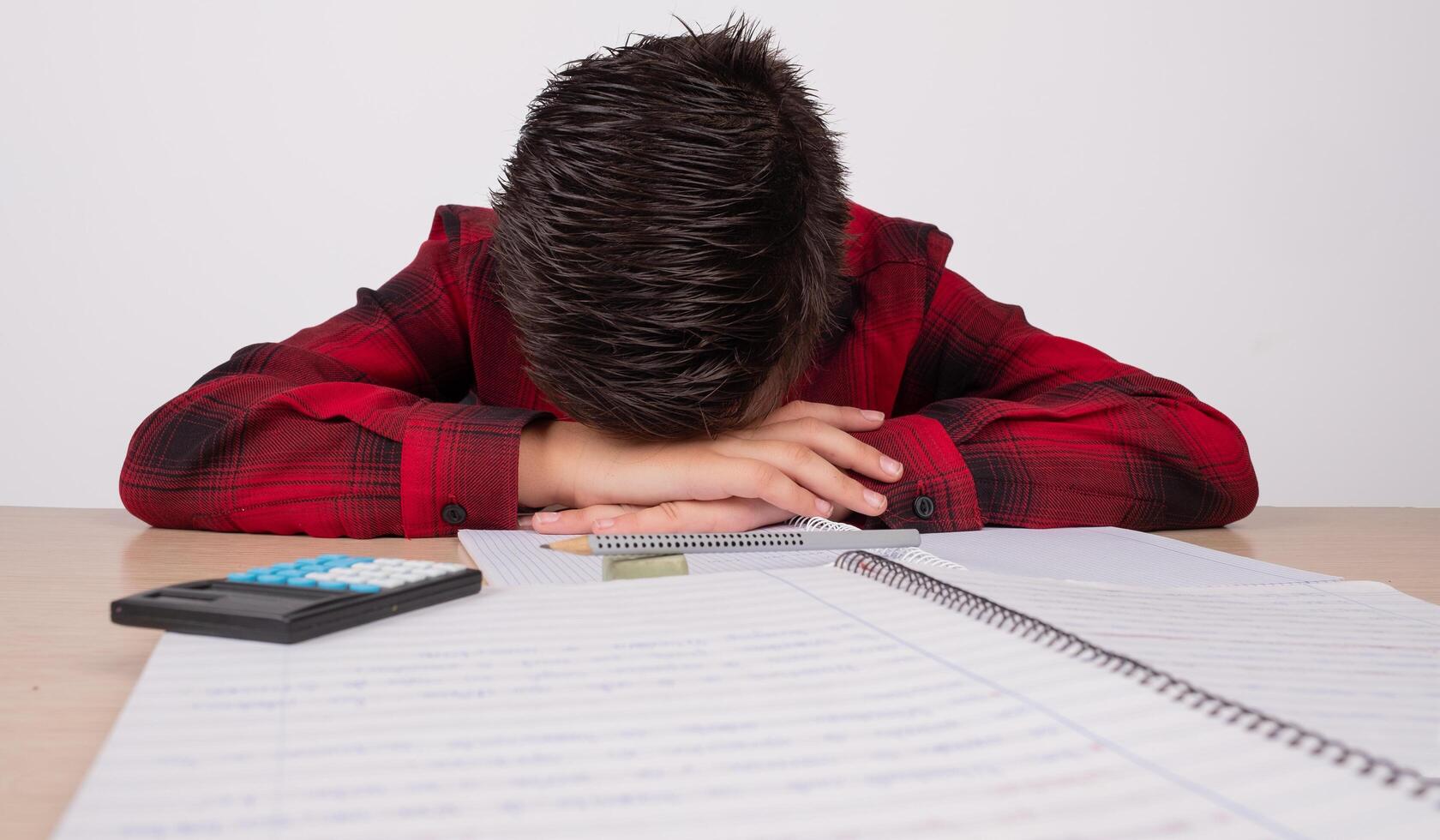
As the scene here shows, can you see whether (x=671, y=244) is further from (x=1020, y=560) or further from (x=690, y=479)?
(x=1020, y=560)

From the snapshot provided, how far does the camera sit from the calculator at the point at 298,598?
0.42 m

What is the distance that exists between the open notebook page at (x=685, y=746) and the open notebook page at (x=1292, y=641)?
0.04 metres

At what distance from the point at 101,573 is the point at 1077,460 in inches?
30.2

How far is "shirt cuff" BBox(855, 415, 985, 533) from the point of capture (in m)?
0.86

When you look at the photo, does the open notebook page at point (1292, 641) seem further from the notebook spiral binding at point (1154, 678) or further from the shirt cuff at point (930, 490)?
the shirt cuff at point (930, 490)

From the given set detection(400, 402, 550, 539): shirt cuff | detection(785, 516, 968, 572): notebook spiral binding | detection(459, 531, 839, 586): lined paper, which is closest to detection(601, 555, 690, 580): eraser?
detection(459, 531, 839, 586): lined paper

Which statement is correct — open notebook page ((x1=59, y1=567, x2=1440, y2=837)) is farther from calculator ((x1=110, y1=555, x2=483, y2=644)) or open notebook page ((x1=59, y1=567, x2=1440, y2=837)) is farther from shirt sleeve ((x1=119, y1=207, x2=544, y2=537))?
shirt sleeve ((x1=119, y1=207, x2=544, y2=537))

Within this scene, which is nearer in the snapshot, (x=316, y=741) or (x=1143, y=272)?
(x=316, y=741)

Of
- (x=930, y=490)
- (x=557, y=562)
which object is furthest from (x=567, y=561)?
(x=930, y=490)

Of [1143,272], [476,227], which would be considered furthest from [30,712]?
[1143,272]

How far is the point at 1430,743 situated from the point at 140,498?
88 centimetres

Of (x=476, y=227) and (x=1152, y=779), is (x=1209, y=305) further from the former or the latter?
(x=1152, y=779)

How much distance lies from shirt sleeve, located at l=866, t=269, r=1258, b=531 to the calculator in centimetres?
46

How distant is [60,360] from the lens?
Result: 212cm
